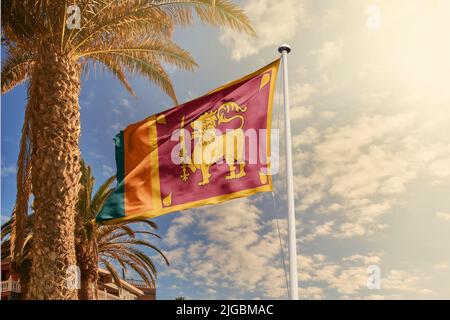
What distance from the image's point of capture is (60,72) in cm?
1066

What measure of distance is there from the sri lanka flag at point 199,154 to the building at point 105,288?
18154 millimetres

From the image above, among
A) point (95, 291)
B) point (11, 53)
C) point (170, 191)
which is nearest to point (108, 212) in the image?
point (170, 191)

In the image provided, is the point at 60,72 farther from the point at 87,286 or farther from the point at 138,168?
the point at 87,286

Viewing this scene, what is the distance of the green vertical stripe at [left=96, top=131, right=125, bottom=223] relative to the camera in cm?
872

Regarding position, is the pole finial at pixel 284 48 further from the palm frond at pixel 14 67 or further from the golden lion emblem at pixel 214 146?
the palm frond at pixel 14 67

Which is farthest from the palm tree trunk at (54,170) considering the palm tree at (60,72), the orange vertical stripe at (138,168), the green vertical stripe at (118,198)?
the orange vertical stripe at (138,168)

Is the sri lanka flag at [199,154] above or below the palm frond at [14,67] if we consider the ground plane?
below

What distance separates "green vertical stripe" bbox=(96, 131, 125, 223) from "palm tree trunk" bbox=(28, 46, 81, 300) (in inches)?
52.4

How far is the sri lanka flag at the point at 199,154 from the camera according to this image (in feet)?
27.8

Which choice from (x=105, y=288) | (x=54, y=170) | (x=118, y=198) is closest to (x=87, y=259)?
(x=54, y=170)

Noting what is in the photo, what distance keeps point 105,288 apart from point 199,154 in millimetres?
33225

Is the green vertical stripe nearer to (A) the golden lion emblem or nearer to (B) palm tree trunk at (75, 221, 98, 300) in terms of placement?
(A) the golden lion emblem
